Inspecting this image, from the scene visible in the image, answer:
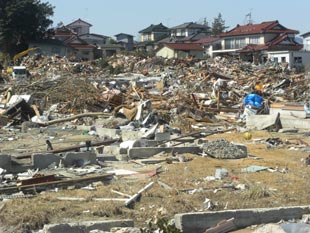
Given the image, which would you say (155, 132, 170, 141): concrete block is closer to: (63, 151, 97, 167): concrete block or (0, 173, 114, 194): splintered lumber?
(63, 151, 97, 167): concrete block

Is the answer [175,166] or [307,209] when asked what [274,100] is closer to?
[175,166]

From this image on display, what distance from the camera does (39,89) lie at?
80.4 feet

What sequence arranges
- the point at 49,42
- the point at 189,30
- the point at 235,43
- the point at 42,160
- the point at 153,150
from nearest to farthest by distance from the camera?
1. the point at 42,160
2. the point at 153,150
3. the point at 49,42
4. the point at 235,43
5. the point at 189,30

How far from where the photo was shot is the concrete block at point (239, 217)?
7227mm

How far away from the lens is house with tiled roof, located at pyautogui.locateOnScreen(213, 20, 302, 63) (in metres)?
58.3

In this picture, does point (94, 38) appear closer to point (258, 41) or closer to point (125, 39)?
point (125, 39)

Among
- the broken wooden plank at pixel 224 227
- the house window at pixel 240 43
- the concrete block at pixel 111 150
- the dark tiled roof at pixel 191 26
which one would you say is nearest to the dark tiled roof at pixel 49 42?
the house window at pixel 240 43

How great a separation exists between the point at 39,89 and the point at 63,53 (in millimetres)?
33781

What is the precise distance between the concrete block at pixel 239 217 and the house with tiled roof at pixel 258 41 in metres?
49.2

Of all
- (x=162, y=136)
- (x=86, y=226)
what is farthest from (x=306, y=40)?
(x=86, y=226)

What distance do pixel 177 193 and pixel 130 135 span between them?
258 inches

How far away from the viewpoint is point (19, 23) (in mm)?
53500

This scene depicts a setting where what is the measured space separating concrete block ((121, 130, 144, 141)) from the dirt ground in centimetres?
256

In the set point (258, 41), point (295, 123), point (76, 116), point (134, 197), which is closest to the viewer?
point (134, 197)
